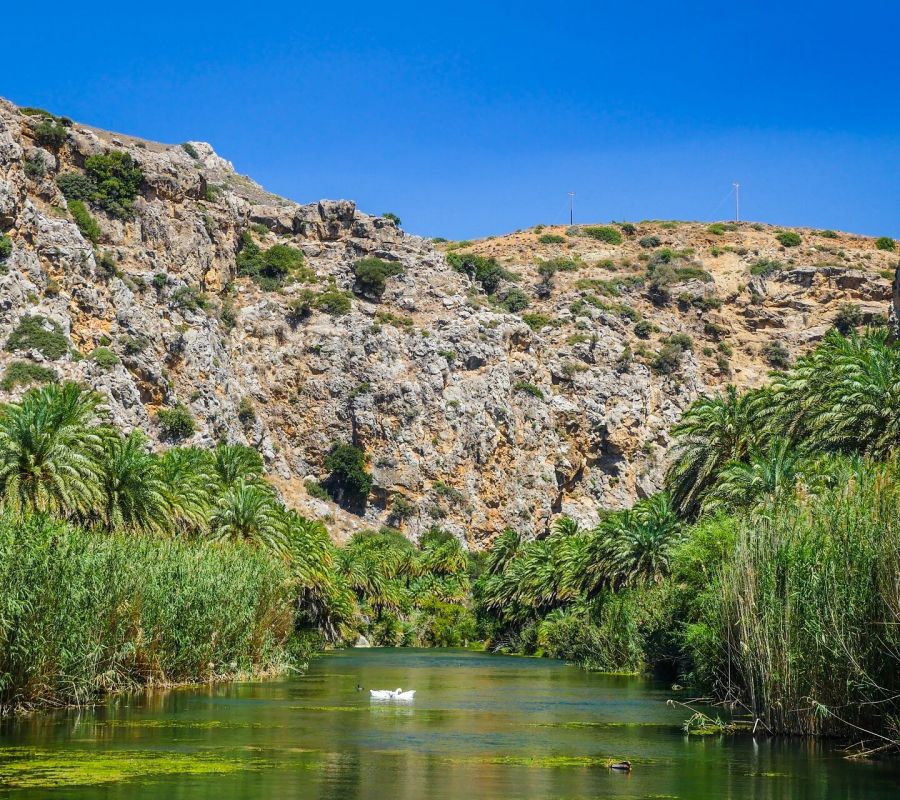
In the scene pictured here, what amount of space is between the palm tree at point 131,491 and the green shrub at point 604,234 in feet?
374

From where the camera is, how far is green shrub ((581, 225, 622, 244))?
157625 mm

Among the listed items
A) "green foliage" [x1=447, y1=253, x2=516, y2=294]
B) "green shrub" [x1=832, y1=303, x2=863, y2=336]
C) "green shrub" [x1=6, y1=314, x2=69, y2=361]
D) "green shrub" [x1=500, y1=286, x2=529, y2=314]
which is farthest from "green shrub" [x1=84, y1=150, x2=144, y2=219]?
"green shrub" [x1=832, y1=303, x2=863, y2=336]

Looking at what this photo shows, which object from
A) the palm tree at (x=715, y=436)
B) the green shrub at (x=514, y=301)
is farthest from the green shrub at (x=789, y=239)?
the palm tree at (x=715, y=436)

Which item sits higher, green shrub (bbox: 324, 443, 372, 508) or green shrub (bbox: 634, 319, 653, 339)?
green shrub (bbox: 634, 319, 653, 339)

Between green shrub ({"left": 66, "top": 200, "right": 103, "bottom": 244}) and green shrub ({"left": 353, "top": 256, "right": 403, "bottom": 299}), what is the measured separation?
103ft

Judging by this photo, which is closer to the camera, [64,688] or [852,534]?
[852,534]

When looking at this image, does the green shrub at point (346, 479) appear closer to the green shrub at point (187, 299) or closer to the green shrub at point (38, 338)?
the green shrub at point (187, 299)

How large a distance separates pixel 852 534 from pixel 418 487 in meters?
89.0

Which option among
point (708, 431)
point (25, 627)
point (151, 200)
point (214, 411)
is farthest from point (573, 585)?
point (151, 200)

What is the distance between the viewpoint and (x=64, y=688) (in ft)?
113

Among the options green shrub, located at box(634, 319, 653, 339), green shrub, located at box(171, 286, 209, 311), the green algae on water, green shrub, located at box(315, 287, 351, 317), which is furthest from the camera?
green shrub, located at box(634, 319, 653, 339)

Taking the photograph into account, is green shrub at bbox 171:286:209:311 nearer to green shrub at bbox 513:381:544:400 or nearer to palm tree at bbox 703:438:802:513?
green shrub at bbox 513:381:544:400

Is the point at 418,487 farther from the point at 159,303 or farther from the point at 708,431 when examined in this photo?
the point at 708,431

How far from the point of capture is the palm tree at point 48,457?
4319 centimetres
